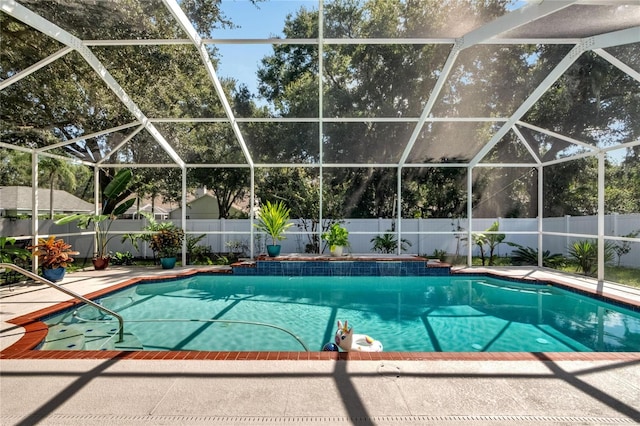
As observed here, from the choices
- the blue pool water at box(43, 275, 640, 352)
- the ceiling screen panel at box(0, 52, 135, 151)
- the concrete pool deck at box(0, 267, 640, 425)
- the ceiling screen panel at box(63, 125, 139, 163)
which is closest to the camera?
the concrete pool deck at box(0, 267, 640, 425)

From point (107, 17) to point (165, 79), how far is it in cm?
266

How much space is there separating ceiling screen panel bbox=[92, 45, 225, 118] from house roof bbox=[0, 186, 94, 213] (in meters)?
9.61

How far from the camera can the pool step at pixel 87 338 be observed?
451 cm

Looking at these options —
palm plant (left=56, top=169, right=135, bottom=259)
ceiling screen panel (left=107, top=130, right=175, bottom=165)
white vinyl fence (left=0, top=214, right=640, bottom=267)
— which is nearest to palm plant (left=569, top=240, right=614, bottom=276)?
white vinyl fence (left=0, top=214, right=640, bottom=267)

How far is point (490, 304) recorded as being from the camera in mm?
7031

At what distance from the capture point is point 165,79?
27.6 ft

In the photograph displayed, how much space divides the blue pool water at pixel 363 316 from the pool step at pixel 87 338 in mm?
23

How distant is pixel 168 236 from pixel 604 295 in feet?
32.4

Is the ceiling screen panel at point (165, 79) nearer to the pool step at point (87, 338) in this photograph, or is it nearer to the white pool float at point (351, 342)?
the pool step at point (87, 338)

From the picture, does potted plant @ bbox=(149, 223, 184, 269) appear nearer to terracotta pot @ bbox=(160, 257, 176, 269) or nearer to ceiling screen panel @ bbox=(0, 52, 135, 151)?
terracotta pot @ bbox=(160, 257, 176, 269)

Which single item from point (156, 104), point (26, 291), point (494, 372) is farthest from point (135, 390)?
point (156, 104)

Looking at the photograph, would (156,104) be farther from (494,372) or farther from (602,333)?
(602,333)

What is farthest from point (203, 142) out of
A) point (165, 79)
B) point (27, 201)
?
point (27, 201)

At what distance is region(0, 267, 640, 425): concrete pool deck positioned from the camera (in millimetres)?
2521
